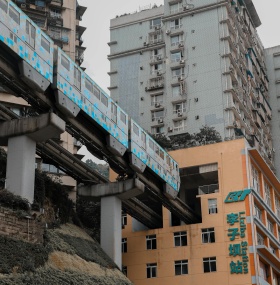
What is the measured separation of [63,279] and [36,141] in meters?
8.94

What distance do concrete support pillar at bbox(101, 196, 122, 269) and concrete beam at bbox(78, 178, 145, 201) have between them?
422mm

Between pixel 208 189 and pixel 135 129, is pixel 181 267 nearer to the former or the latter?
pixel 208 189

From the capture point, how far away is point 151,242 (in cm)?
4741

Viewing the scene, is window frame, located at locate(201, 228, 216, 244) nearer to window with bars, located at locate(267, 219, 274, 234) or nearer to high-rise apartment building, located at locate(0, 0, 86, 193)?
window with bars, located at locate(267, 219, 274, 234)

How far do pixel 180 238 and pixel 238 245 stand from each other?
4865 mm

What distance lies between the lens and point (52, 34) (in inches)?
2227

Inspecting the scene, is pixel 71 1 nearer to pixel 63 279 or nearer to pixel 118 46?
pixel 118 46

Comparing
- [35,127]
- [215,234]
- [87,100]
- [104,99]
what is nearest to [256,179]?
[215,234]

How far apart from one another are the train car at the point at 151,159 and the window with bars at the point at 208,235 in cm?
386

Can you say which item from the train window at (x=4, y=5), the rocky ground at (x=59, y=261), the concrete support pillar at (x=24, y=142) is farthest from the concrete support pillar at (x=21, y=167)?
the train window at (x=4, y=5)

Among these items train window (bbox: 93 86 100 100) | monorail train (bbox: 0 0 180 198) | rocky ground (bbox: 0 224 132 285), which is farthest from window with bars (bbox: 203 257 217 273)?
train window (bbox: 93 86 100 100)

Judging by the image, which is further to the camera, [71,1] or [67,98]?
[71,1]

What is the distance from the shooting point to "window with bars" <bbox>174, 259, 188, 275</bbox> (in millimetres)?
45078

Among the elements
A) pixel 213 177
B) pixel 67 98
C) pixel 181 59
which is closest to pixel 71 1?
pixel 181 59
